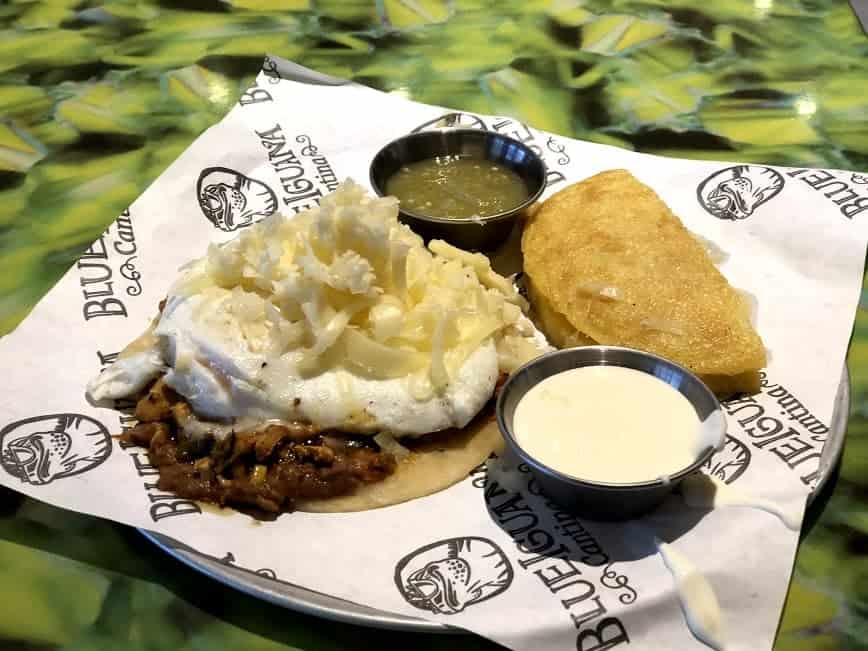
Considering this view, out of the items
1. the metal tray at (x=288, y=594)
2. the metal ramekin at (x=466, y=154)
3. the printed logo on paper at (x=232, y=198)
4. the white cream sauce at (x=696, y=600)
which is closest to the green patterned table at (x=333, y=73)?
the metal tray at (x=288, y=594)

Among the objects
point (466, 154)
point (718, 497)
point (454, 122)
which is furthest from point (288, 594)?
point (454, 122)

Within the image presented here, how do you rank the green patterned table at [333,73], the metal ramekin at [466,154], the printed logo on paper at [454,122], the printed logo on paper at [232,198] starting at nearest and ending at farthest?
the green patterned table at [333,73] < the metal ramekin at [466,154] < the printed logo on paper at [232,198] < the printed logo on paper at [454,122]

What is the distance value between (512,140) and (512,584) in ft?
6.17

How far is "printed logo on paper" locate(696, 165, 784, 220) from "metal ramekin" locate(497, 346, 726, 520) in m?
1.14

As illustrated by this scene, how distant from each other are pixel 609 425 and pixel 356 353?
2.34 feet

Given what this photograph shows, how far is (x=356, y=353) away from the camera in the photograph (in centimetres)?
232

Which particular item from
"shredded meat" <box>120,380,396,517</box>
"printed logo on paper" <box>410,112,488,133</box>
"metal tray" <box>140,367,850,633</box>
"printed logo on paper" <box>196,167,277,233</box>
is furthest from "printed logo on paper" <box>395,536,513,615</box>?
"printed logo on paper" <box>410,112,488,133</box>

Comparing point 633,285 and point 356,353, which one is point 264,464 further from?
point 633,285

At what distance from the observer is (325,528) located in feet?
7.15

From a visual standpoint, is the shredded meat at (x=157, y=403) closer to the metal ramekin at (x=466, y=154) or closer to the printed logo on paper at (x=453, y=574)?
the printed logo on paper at (x=453, y=574)

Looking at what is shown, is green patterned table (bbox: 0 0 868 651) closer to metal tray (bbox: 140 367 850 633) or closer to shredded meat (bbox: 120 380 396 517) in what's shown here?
metal tray (bbox: 140 367 850 633)

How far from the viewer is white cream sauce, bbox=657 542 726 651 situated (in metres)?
1.85

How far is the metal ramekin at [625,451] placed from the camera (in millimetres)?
2012

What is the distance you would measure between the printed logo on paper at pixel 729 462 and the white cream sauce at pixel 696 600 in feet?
1.01
